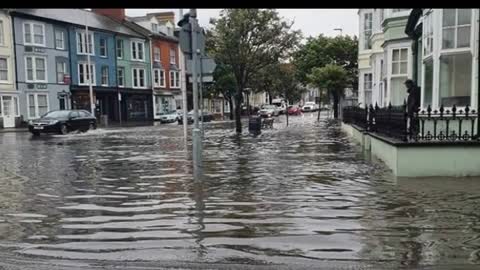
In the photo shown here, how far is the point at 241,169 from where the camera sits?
39.3 ft

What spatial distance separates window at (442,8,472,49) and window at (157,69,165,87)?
48.0 meters

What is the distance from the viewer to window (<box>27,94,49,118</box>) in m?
41.7

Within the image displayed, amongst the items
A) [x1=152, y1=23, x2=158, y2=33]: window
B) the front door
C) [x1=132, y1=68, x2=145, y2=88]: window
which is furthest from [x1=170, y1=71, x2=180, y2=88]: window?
the front door

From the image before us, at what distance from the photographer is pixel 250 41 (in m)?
25.3

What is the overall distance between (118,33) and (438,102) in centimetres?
4386

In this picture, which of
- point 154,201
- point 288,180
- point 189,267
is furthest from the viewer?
point 288,180

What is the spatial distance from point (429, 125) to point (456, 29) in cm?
259

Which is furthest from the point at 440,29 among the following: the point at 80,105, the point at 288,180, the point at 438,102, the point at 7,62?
the point at 80,105

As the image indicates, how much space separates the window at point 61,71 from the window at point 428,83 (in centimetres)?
3711

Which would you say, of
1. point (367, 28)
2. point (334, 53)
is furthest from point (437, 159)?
point (334, 53)

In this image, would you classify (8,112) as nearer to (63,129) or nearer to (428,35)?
(63,129)

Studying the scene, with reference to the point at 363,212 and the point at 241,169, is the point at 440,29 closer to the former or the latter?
the point at 241,169

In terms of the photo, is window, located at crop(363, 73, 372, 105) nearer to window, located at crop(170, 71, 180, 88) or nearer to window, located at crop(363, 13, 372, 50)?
window, located at crop(363, 13, 372, 50)

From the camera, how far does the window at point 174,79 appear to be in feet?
202
